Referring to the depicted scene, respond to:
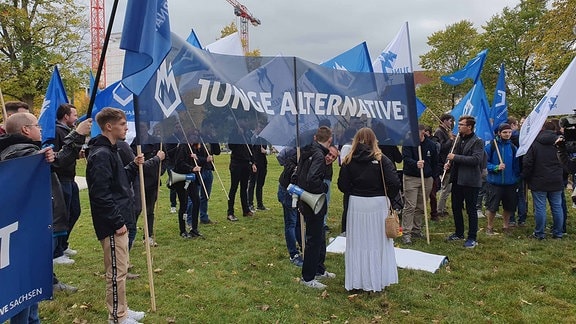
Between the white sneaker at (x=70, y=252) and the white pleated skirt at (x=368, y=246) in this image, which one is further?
the white sneaker at (x=70, y=252)

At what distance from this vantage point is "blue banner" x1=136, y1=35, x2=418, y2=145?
4707 mm

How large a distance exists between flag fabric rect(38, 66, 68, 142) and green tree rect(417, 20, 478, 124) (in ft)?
109

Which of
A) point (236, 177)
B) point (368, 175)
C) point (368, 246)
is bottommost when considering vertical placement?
point (368, 246)

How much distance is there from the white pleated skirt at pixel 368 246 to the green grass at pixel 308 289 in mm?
208

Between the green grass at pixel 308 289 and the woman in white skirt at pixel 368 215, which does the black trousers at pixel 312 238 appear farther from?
the woman in white skirt at pixel 368 215

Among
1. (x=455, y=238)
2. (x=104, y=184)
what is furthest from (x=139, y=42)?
(x=455, y=238)

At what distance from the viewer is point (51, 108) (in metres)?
6.47

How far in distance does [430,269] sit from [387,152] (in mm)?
2832

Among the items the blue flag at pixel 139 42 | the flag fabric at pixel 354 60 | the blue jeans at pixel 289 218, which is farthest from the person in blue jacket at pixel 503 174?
the blue flag at pixel 139 42

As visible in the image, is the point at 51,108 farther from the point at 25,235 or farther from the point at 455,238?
the point at 455,238

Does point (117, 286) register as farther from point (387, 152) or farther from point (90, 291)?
point (387, 152)

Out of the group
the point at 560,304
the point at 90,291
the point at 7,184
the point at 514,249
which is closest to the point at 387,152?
the point at 514,249

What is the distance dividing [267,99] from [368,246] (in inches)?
87.4

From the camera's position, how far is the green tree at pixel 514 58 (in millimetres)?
31844
